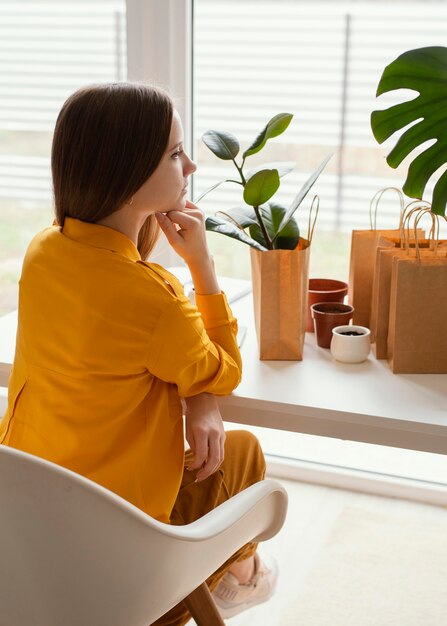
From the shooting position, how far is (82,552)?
34.5 inches

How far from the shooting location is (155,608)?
3.19 ft

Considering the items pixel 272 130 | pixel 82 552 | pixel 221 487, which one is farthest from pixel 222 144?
pixel 82 552

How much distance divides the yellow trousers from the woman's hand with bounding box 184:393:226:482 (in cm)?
12

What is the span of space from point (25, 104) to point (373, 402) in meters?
1.49

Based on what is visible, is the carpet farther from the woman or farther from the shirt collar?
the shirt collar

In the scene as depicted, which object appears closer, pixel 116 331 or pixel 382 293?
pixel 116 331

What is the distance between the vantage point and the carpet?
5.94 feet

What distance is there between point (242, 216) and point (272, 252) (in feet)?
0.43

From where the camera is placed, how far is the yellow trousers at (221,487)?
1320mm

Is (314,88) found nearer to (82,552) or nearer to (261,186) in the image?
(261,186)

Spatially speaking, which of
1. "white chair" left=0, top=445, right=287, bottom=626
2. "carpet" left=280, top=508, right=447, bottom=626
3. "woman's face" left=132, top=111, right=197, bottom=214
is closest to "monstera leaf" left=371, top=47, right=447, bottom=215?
"woman's face" left=132, top=111, right=197, bottom=214

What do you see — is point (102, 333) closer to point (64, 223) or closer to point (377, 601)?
point (64, 223)

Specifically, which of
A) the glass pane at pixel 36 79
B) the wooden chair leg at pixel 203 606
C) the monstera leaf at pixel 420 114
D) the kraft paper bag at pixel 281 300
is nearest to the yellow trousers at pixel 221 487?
the wooden chair leg at pixel 203 606

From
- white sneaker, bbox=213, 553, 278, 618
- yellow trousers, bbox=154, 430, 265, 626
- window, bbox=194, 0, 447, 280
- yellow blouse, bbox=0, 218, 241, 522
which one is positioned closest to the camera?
yellow blouse, bbox=0, 218, 241, 522
